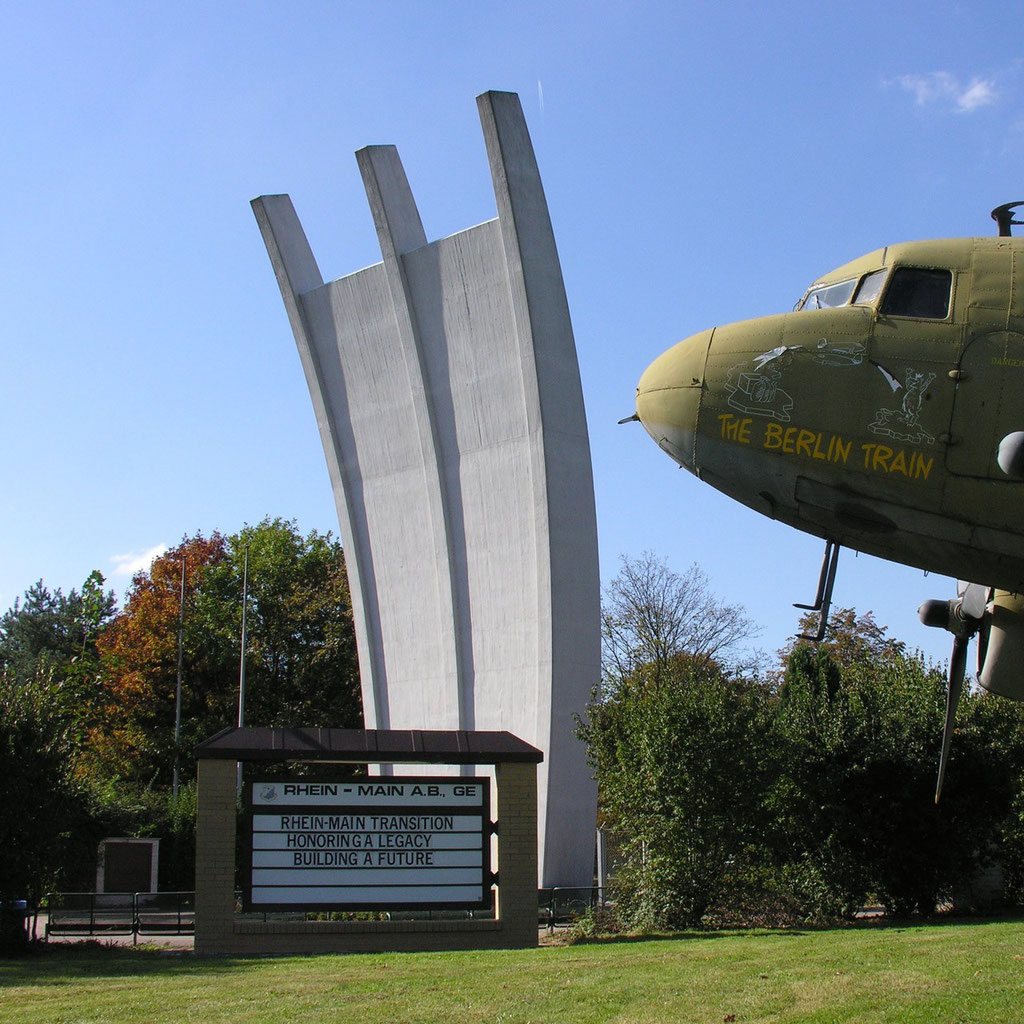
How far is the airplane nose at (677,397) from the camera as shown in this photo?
757 cm

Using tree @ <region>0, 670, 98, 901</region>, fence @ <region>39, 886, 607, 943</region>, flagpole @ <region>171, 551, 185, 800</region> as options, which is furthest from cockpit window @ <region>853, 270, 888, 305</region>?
flagpole @ <region>171, 551, 185, 800</region>

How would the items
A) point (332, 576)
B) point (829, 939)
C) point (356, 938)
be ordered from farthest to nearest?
point (332, 576) → point (356, 938) → point (829, 939)

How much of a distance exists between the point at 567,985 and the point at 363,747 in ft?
22.5

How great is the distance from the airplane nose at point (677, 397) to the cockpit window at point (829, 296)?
0.80 m

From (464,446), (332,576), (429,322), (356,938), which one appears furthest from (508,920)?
(332,576)

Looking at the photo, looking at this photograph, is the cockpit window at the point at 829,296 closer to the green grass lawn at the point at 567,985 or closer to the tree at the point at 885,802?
the green grass lawn at the point at 567,985

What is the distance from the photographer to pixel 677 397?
7625 mm

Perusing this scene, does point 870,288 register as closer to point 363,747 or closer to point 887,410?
point 887,410

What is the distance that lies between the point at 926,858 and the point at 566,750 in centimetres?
844

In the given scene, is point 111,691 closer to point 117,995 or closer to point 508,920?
point 508,920

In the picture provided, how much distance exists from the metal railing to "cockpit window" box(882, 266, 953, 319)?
17205mm

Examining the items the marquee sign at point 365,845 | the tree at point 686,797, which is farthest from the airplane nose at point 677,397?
the tree at point 686,797

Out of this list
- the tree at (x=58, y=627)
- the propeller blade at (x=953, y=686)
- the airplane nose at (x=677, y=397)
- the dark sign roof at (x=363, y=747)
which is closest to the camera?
the airplane nose at (x=677, y=397)

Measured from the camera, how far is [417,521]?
31078mm
